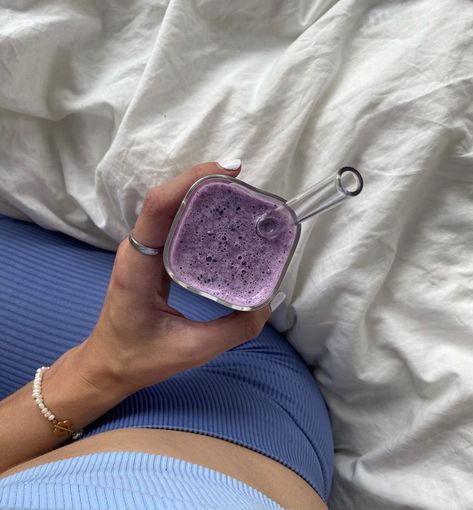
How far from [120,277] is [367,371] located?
330 mm

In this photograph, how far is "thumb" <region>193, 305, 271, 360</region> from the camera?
49 cm

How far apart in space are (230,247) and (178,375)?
0.70 feet

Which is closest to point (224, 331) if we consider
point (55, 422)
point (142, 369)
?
point (142, 369)

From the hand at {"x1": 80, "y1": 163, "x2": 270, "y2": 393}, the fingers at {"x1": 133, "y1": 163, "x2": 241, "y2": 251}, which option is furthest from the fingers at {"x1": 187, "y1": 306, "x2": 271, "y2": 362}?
the fingers at {"x1": 133, "y1": 163, "x2": 241, "y2": 251}

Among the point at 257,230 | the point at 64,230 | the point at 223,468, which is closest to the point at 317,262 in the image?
the point at 257,230

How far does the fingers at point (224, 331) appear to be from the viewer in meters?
0.49

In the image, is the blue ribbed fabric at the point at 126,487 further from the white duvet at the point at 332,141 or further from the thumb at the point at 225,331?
the white duvet at the point at 332,141

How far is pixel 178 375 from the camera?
60cm

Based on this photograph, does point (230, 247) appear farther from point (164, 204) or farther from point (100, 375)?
point (100, 375)

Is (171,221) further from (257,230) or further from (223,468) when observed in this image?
(223,468)

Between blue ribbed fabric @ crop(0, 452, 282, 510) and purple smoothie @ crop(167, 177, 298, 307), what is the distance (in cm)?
16

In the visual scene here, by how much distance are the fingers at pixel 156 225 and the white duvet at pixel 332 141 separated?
11 centimetres

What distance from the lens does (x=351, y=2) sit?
507 mm

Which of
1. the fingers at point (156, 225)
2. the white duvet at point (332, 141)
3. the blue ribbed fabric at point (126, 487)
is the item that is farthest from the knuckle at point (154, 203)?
the blue ribbed fabric at point (126, 487)
